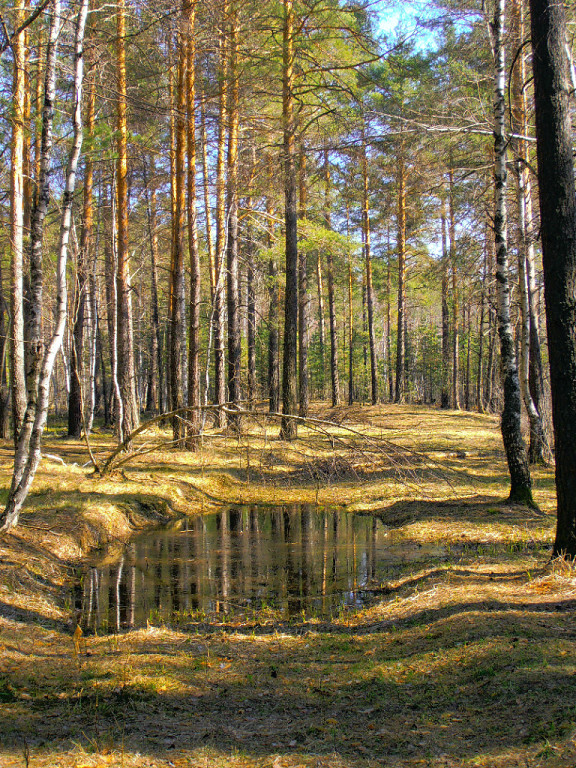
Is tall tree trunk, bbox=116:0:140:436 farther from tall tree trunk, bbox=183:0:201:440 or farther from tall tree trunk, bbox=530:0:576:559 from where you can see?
tall tree trunk, bbox=530:0:576:559

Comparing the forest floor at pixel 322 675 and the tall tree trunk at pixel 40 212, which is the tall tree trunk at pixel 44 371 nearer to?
the tall tree trunk at pixel 40 212

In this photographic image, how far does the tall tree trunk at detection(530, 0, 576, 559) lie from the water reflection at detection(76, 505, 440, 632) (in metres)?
2.59

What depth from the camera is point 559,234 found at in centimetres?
590

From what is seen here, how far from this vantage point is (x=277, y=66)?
567 inches

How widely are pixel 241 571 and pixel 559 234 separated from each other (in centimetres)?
570

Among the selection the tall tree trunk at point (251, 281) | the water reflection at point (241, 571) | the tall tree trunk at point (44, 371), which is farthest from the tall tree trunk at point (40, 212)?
the tall tree trunk at point (251, 281)

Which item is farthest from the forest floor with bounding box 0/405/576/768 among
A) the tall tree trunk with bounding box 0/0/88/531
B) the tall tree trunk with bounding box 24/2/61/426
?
the tall tree trunk with bounding box 24/2/61/426

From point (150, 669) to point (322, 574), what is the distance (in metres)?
3.75

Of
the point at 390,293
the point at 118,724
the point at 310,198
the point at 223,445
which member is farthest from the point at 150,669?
the point at 390,293

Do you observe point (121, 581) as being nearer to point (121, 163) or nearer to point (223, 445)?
point (223, 445)

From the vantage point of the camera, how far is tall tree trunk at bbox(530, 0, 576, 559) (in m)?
5.78

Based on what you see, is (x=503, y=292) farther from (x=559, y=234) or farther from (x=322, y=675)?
(x=322, y=675)

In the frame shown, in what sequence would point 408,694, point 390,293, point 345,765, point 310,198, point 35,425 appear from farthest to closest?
point 390,293 < point 310,198 < point 35,425 < point 408,694 < point 345,765

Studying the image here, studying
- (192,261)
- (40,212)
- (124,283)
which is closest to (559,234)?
(40,212)
